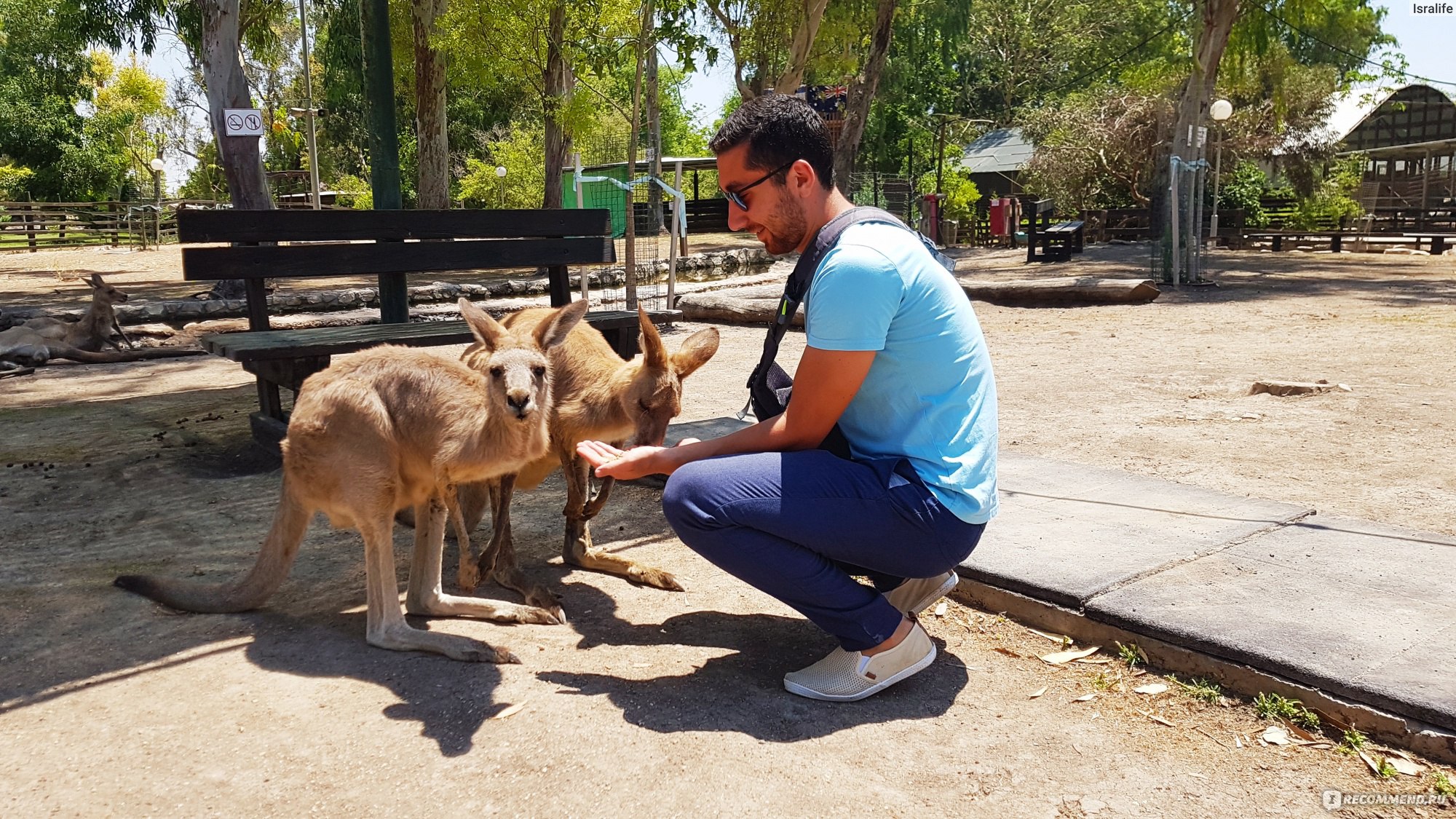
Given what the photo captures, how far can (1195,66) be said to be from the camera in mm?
18047

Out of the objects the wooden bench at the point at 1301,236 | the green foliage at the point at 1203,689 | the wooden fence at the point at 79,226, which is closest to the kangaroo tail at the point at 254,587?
the green foliage at the point at 1203,689

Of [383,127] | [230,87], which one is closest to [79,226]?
[230,87]

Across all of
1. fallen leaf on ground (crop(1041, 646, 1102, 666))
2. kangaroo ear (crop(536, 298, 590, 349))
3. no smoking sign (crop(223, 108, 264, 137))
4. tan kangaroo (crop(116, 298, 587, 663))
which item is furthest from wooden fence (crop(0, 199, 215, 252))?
fallen leaf on ground (crop(1041, 646, 1102, 666))

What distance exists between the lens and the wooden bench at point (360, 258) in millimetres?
5406

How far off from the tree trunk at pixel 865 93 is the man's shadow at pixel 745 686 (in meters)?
18.0

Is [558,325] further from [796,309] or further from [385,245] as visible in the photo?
[385,245]

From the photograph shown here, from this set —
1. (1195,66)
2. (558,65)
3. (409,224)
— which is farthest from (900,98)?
(409,224)

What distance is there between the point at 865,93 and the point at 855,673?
2048 centimetres

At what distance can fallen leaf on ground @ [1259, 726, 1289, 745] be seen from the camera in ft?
8.30

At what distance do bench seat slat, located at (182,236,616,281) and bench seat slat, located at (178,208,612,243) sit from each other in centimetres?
9

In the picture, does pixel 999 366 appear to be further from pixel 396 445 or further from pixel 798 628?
pixel 396 445

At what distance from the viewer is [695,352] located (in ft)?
11.9

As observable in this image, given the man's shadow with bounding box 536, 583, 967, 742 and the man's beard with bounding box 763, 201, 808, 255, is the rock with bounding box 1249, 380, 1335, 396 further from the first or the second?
the man's beard with bounding box 763, 201, 808, 255

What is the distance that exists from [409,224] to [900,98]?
36.3 metres
